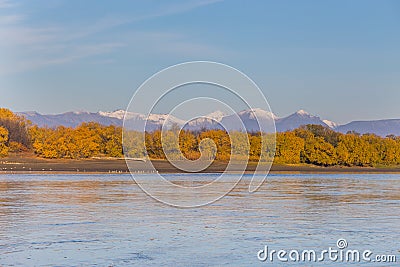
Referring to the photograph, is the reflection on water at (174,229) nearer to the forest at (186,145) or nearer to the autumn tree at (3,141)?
the forest at (186,145)

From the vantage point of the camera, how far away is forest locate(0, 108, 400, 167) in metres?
91.6

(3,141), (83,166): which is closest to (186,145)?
(83,166)

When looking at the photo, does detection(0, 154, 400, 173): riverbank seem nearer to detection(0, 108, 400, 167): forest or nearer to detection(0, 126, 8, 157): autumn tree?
detection(0, 126, 8, 157): autumn tree

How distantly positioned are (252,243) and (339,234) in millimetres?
3313

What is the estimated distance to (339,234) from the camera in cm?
2134

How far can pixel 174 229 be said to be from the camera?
2223 cm

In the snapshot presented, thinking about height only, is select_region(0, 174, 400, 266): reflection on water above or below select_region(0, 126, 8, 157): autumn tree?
below

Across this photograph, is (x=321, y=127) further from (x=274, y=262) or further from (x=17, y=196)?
(x=274, y=262)

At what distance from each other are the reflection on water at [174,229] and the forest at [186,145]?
4983cm

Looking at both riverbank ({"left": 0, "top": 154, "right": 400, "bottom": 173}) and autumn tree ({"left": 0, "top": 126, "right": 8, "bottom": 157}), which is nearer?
riverbank ({"left": 0, "top": 154, "right": 400, "bottom": 173})

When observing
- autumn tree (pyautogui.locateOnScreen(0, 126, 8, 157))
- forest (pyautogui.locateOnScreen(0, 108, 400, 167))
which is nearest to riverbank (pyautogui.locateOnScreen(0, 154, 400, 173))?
autumn tree (pyautogui.locateOnScreen(0, 126, 8, 157))

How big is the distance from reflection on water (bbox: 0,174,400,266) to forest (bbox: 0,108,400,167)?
163 feet

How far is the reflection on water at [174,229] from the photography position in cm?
1752

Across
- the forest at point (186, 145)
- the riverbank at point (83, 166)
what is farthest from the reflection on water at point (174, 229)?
the forest at point (186, 145)
